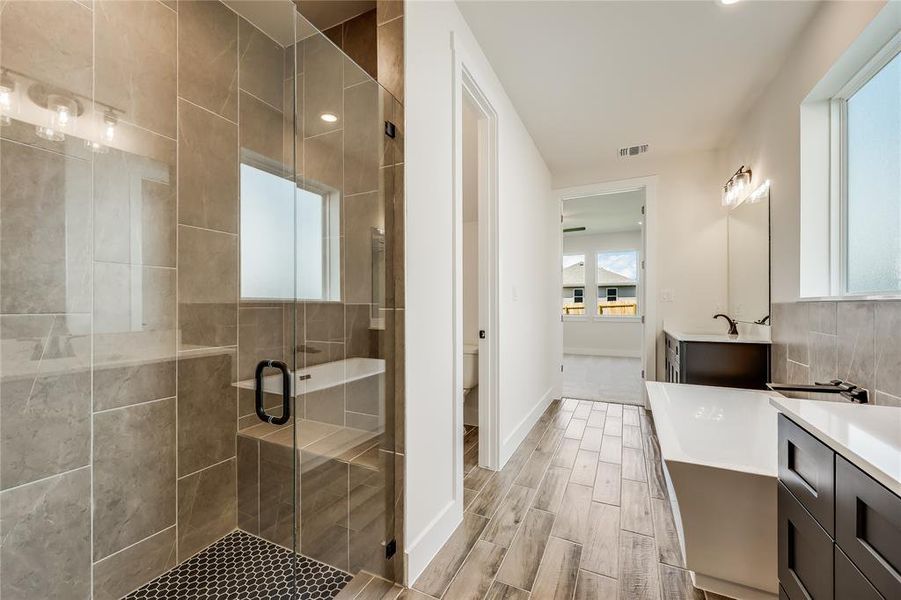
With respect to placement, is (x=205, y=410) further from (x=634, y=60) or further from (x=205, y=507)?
(x=634, y=60)

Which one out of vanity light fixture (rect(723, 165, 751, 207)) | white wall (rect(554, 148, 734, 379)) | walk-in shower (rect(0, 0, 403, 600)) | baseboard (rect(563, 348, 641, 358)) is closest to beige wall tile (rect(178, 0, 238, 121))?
walk-in shower (rect(0, 0, 403, 600))

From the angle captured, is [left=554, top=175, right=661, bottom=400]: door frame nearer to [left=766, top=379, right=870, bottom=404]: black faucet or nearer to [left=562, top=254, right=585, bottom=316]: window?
[left=766, top=379, right=870, bottom=404]: black faucet

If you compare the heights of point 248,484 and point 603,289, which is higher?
point 603,289

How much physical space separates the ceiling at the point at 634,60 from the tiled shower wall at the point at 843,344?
5.16 ft

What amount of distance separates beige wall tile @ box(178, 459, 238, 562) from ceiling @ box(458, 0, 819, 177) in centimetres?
273

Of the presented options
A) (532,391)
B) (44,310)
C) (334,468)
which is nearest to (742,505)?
(334,468)

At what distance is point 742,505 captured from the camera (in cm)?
133

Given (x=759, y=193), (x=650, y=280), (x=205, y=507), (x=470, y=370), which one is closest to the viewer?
(x=205, y=507)

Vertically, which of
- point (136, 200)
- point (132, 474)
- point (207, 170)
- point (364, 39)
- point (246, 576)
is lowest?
point (246, 576)

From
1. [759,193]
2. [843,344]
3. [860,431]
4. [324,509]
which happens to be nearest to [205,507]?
[324,509]

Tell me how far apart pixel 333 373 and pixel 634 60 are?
2.61 meters

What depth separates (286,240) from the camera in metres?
1.70

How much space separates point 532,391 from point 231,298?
8.46 feet

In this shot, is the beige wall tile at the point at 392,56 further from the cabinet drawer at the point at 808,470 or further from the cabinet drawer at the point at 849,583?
the cabinet drawer at the point at 849,583
